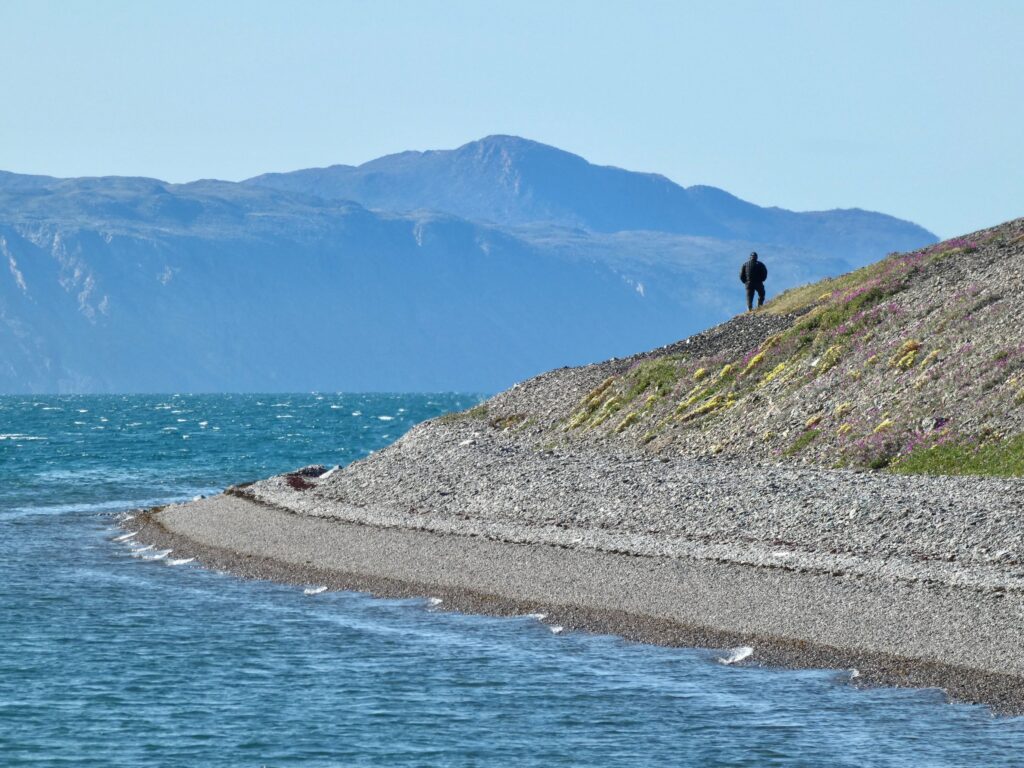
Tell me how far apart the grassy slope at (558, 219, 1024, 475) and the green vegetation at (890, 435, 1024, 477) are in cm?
6

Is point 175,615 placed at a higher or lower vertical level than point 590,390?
lower

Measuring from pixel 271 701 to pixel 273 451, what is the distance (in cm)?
7487

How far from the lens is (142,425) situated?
142 metres

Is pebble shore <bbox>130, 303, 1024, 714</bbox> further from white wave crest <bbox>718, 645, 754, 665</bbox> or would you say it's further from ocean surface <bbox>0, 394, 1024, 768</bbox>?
ocean surface <bbox>0, 394, 1024, 768</bbox>

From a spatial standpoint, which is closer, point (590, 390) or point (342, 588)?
point (342, 588)

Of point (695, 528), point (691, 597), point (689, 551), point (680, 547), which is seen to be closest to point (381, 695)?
point (691, 597)

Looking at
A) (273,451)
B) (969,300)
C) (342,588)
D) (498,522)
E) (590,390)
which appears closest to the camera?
(342,588)

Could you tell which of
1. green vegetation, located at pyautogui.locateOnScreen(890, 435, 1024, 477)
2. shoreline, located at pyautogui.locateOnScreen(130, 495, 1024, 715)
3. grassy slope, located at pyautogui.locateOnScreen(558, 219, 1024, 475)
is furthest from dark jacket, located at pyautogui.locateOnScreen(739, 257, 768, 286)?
shoreline, located at pyautogui.locateOnScreen(130, 495, 1024, 715)

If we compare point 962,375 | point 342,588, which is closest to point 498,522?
point 342,588

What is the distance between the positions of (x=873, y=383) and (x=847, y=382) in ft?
4.39

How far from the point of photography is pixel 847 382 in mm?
51531

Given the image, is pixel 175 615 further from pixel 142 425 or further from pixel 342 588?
pixel 142 425

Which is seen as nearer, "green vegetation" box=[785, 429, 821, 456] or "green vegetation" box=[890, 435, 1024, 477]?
"green vegetation" box=[890, 435, 1024, 477]

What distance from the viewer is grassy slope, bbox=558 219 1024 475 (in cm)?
4428
